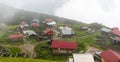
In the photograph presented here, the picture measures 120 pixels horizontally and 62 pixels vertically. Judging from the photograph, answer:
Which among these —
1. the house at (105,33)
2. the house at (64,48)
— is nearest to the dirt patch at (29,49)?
the house at (64,48)

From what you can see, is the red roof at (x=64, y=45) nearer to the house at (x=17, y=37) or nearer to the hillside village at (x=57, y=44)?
the hillside village at (x=57, y=44)

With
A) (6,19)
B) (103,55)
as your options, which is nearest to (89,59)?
(103,55)

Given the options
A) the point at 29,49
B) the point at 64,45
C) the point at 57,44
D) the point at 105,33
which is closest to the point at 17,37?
the point at 29,49

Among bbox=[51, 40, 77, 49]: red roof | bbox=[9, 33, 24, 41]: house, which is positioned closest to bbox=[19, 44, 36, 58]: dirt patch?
bbox=[9, 33, 24, 41]: house

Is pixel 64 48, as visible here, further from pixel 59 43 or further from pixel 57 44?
pixel 57 44

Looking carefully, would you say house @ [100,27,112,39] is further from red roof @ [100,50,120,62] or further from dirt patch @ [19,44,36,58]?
dirt patch @ [19,44,36,58]

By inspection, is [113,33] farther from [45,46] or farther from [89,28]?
[45,46]

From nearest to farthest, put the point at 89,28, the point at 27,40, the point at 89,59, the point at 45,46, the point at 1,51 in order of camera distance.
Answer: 1. the point at 89,59
2. the point at 1,51
3. the point at 45,46
4. the point at 27,40
5. the point at 89,28

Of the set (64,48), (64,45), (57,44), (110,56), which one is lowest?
(110,56)
